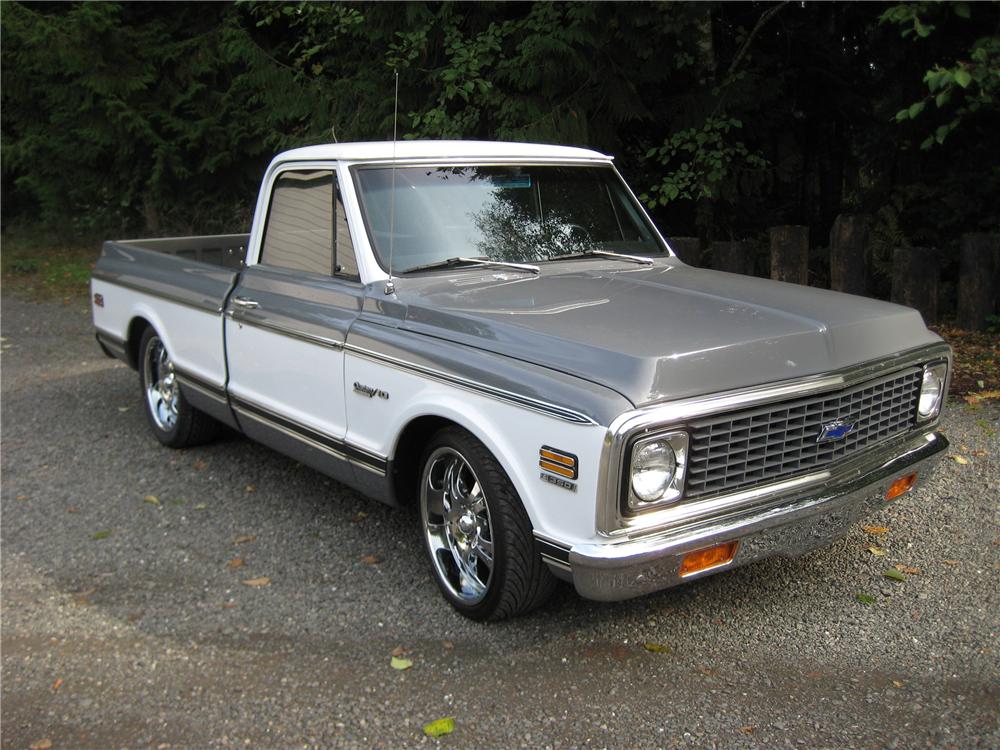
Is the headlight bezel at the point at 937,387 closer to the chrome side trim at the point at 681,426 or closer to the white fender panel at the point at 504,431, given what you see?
the chrome side trim at the point at 681,426

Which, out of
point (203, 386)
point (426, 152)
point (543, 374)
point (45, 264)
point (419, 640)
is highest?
point (426, 152)

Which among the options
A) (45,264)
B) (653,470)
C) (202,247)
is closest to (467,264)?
(653,470)

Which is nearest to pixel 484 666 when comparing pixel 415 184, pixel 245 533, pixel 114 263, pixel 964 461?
pixel 245 533

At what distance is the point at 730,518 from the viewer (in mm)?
3312

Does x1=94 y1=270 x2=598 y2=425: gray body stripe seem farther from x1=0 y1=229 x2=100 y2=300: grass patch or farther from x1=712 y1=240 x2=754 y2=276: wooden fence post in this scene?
x1=0 y1=229 x2=100 y2=300: grass patch

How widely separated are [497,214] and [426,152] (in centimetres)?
46

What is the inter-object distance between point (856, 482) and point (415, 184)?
92.8 inches

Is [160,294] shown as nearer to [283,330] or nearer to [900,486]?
[283,330]

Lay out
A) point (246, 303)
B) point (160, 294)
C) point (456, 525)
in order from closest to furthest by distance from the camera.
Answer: point (456, 525) < point (246, 303) < point (160, 294)

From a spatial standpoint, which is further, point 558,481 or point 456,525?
point 456,525

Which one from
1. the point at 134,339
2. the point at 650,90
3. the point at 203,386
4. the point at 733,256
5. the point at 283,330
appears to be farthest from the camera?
the point at 650,90

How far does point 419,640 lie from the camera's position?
3.79 metres

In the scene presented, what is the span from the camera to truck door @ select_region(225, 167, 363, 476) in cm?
442

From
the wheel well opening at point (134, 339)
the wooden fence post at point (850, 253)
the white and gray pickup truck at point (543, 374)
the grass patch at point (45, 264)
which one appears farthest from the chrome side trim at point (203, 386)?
the grass patch at point (45, 264)
